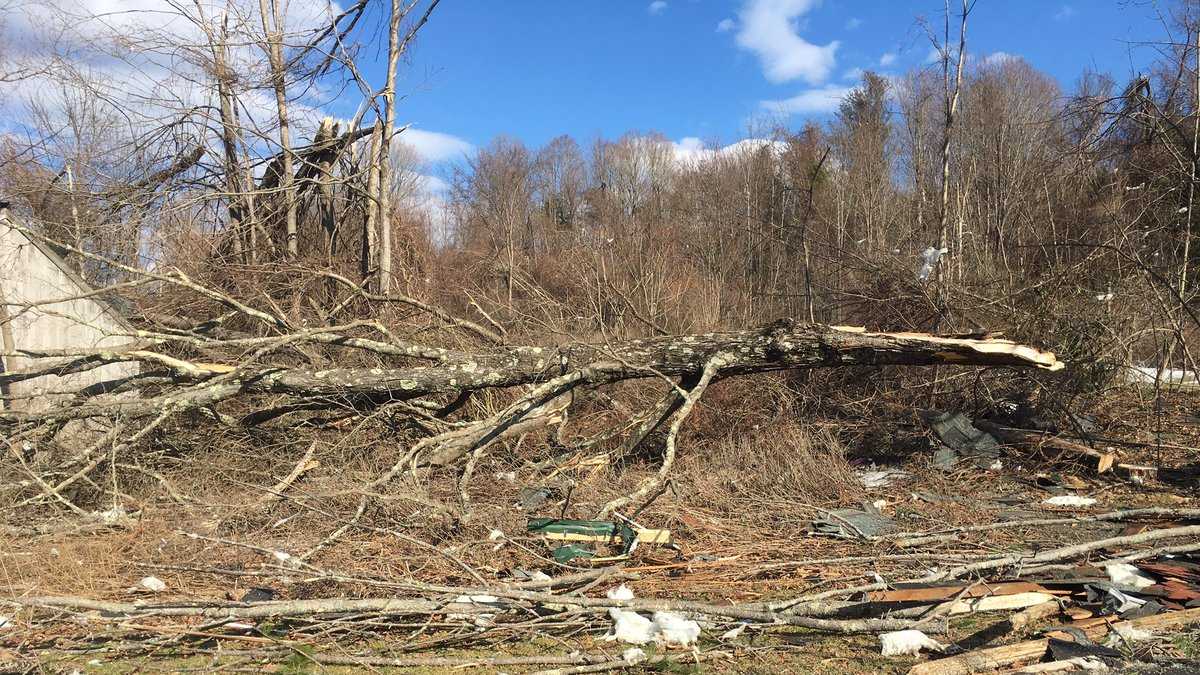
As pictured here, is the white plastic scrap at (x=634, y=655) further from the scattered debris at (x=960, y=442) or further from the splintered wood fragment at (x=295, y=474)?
the scattered debris at (x=960, y=442)

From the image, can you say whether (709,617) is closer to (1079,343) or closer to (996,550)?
(996,550)

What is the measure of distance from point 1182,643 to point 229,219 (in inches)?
386

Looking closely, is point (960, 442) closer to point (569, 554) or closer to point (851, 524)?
point (851, 524)

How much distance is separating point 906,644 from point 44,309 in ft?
28.1

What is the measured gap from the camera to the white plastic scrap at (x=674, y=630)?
11.1 feet

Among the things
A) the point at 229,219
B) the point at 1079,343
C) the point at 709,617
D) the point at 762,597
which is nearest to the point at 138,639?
the point at 709,617

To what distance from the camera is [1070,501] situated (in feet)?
19.1

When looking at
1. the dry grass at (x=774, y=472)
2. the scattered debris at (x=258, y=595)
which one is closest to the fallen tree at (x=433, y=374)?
the dry grass at (x=774, y=472)

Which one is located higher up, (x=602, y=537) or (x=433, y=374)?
(x=433, y=374)

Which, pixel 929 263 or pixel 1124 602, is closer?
pixel 1124 602

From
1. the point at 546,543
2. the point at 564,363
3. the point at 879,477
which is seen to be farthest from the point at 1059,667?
the point at 564,363

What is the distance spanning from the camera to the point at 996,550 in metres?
4.63

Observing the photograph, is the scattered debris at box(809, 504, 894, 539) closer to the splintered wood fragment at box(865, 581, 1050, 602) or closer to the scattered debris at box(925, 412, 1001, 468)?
the splintered wood fragment at box(865, 581, 1050, 602)

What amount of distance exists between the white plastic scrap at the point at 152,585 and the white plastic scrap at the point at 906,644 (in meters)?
3.80
